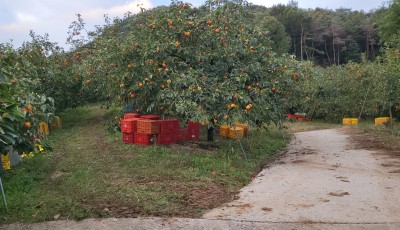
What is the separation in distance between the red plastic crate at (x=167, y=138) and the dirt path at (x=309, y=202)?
2283 millimetres

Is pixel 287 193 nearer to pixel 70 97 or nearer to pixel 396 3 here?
pixel 70 97

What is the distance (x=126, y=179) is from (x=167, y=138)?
2.54m

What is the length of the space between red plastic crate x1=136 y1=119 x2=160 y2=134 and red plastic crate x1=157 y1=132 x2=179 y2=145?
141mm

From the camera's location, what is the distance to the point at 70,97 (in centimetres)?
1370

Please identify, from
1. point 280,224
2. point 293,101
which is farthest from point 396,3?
point 280,224

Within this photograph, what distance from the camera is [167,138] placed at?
28.5ft

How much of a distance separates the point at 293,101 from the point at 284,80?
3.63 ft

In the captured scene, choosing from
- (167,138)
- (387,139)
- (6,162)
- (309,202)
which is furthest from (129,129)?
(387,139)

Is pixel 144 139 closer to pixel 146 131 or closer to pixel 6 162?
pixel 146 131

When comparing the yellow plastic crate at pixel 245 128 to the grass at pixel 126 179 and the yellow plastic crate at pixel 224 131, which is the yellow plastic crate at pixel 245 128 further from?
the grass at pixel 126 179

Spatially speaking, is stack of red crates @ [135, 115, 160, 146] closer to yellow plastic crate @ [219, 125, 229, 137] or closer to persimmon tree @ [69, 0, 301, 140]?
persimmon tree @ [69, 0, 301, 140]

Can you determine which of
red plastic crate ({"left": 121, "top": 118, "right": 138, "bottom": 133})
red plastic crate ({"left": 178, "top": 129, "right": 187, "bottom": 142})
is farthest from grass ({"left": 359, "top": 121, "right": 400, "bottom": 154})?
red plastic crate ({"left": 121, "top": 118, "right": 138, "bottom": 133})

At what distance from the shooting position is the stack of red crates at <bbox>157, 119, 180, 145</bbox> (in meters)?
8.56

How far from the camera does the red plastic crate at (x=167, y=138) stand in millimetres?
8570
